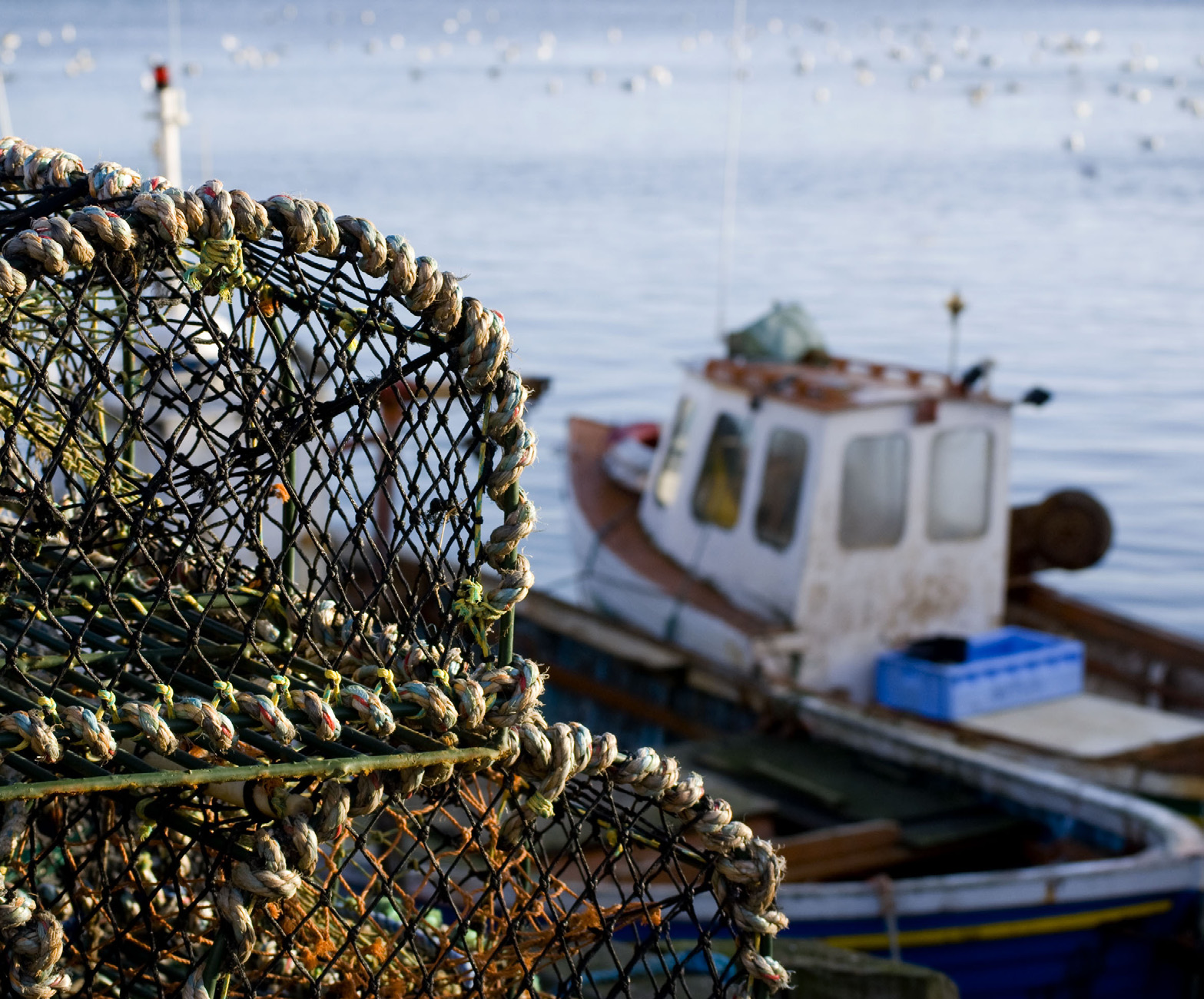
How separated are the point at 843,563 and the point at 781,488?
0.46 m

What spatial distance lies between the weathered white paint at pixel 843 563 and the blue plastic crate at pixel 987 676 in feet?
0.82

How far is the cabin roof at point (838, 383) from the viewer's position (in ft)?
23.0

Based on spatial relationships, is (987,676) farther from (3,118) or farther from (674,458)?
(3,118)

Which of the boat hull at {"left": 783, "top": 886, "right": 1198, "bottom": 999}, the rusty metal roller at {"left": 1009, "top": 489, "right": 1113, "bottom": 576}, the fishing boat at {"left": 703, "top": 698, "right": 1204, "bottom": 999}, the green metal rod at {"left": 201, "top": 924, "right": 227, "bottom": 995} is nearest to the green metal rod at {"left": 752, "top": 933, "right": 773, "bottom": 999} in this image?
the green metal rod at {"left": 201, "top": 924, "right": 227, "bottom": 995}

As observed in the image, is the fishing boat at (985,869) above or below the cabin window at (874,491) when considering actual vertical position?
below

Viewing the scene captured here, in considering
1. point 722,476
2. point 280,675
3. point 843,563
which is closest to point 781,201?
point 722,476

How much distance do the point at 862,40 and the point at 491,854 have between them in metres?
92.3

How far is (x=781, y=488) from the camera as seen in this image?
7.18m

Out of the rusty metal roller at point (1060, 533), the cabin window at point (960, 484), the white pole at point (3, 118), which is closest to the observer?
the cabin window at point (960, 484)

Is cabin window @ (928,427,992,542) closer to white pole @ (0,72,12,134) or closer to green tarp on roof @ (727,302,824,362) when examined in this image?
green tarp on roof @ (727,302,824,362)

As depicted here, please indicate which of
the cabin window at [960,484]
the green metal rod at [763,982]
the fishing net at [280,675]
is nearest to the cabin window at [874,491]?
the cabin window at [960,484]

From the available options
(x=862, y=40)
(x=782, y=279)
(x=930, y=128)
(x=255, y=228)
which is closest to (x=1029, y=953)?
(x=255, y=228)

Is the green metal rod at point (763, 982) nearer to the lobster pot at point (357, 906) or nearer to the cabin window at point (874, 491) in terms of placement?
the lobster pot at point (357, 906)

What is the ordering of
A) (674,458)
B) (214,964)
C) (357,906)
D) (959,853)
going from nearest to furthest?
(214,964), (357,906), (959,853), (674,458)
